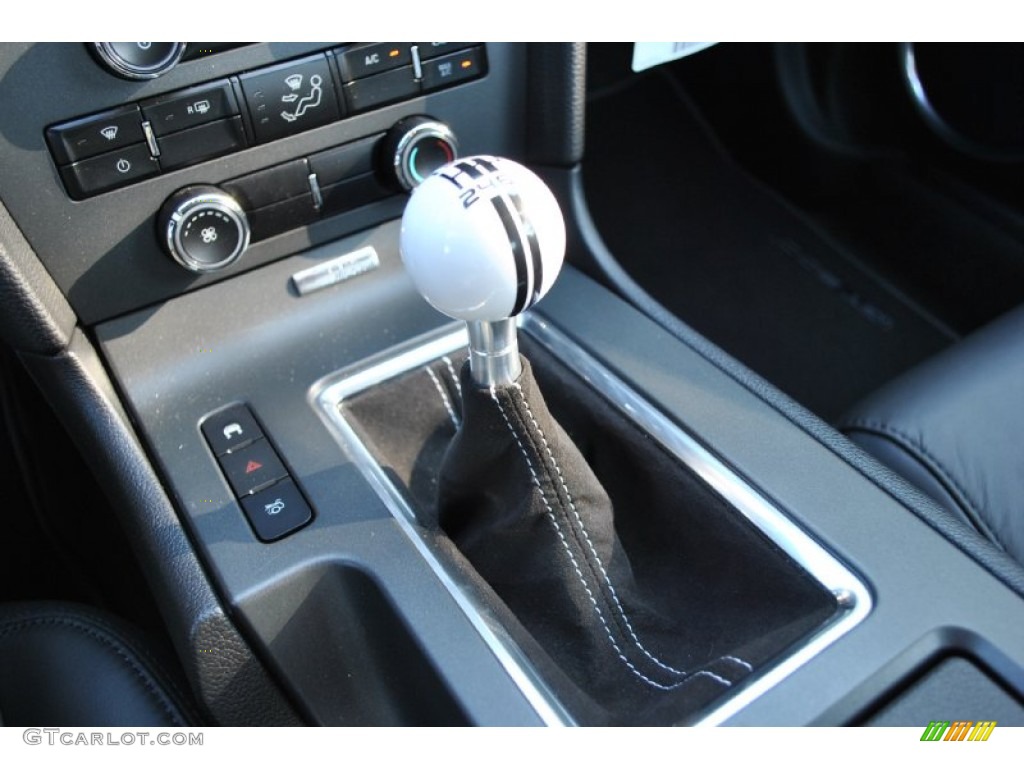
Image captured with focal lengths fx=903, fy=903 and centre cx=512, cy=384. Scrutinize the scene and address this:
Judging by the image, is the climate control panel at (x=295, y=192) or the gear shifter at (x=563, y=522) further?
the climate control panel at (x=295, y=192)

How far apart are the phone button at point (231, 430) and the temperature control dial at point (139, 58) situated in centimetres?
25

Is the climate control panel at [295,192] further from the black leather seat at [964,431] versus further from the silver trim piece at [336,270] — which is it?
the black leather seat at [964,431]

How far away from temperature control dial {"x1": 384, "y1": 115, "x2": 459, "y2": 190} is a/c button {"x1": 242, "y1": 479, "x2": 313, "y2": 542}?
269mm

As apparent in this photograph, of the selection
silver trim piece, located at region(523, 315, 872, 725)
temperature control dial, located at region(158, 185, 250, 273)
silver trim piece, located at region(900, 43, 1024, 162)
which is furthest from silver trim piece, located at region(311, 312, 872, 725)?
silver trim piece, located at region(900, 43, 1024, 162)

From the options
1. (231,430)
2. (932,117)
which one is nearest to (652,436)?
(231,430)

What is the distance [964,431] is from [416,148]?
19.8 inches

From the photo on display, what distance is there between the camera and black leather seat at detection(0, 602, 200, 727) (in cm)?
63

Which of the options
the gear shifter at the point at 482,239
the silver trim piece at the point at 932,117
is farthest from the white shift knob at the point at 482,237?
the silver trim piece at the point at 932,117

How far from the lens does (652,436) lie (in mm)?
666

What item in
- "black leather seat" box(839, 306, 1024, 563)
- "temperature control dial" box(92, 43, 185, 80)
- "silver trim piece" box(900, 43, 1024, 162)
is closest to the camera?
"temperature control dial" box(92, 43, 185, 80)

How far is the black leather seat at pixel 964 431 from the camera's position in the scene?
70 centimetres
